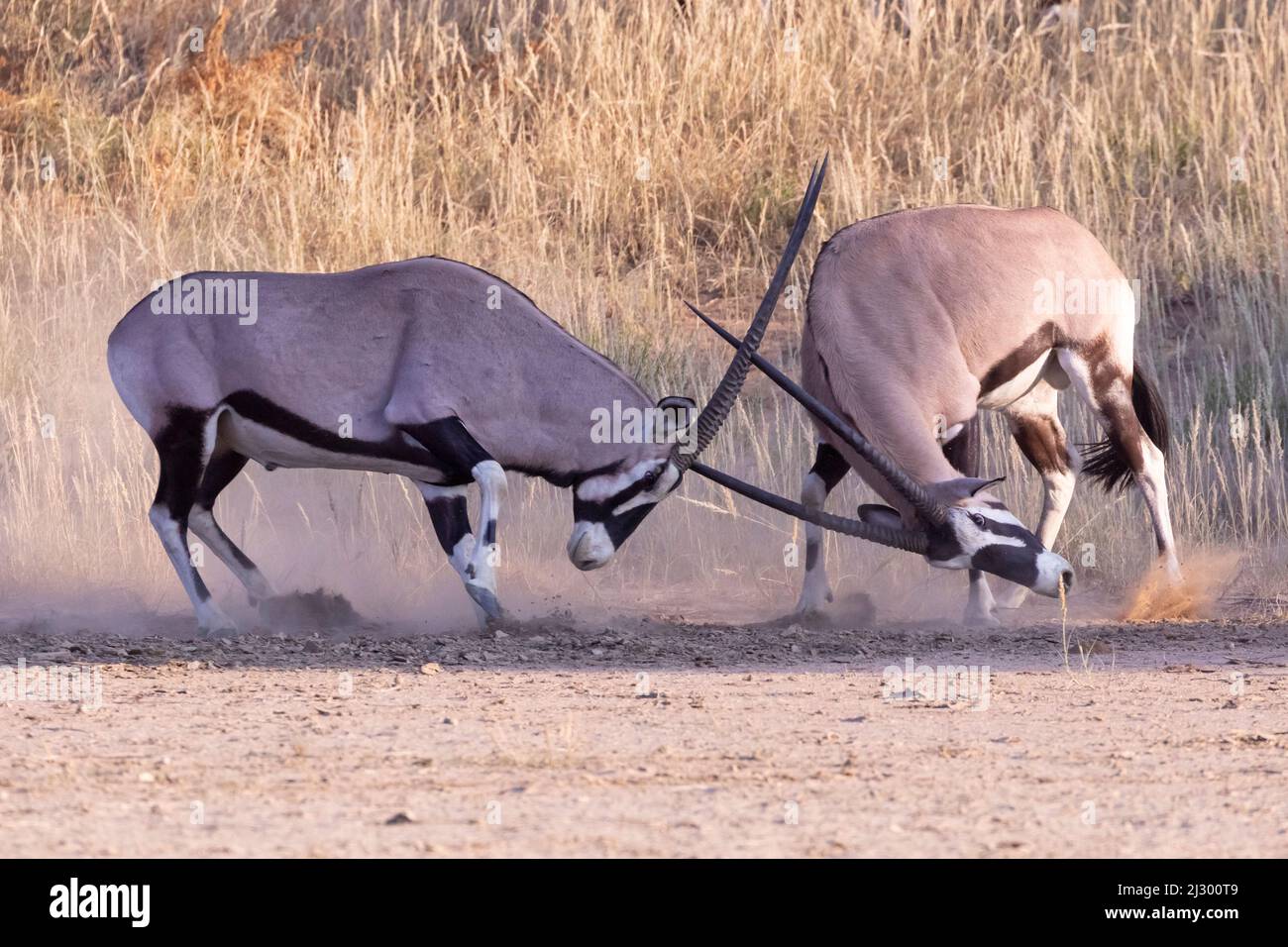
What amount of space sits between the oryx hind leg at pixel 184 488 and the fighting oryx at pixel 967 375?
2.29 metres

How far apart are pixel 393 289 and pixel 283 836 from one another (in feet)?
13.7

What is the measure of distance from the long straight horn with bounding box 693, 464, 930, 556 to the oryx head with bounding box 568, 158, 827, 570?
173 millimetres

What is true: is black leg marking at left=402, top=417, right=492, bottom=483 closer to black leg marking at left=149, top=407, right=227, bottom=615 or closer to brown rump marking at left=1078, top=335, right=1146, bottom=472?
black leg marking at left=149, top=407, right=227, bottom=615

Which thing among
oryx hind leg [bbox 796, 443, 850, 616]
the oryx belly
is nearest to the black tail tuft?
oryx hind leg [bbox 796, 443, 850, 616]

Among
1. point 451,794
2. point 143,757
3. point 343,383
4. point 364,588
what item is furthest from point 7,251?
point 451,794

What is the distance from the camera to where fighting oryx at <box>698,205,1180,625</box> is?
730 centimetres

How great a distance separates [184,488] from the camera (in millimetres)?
7805

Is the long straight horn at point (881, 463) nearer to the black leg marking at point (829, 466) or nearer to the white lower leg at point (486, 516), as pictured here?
the black leg marking at point (829, 466)

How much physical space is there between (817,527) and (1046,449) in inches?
46.9

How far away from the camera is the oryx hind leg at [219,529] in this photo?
817cm

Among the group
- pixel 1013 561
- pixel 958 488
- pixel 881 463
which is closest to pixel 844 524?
pixel 881 463

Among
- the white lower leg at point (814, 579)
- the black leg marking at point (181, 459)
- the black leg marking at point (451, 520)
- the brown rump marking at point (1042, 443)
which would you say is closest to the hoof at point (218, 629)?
the black leg marking at point (181, 459)

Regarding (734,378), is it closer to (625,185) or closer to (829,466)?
(829,466)

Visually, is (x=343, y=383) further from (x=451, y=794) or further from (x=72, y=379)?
(x=72, y=379)
